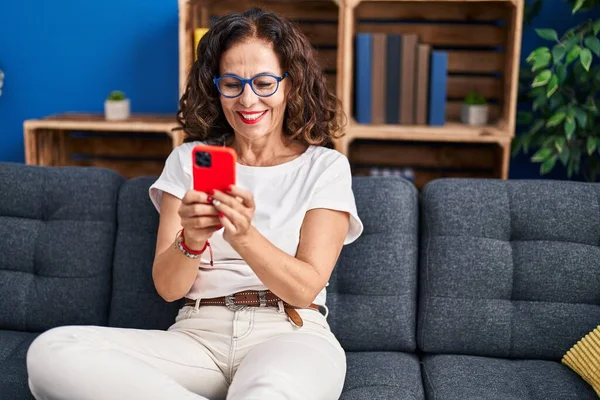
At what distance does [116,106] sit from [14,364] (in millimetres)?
1281

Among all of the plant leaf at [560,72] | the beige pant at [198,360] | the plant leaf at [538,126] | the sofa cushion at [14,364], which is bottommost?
the sofa cushion at [14,364]

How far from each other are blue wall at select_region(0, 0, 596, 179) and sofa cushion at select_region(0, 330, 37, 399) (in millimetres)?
1348

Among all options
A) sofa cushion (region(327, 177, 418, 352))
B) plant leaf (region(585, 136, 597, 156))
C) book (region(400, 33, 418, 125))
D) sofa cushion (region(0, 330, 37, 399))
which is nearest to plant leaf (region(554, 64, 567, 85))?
plant leaf (region(585, 136, 597, 156))

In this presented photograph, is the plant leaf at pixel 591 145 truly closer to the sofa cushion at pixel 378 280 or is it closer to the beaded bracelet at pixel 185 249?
the sofa cushion at pixel 378 280

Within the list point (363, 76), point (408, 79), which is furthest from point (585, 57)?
point (363, 76)

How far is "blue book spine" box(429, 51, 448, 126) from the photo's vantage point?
93.9 inches

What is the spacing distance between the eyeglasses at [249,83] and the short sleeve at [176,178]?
18 centimetres

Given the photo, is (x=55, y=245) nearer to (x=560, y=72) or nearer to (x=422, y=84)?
(x=422, y=84)

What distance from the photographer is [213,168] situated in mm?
1161

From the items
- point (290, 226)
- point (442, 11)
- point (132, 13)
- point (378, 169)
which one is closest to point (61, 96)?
point (132, 13)

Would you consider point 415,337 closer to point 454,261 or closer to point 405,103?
point 454,261

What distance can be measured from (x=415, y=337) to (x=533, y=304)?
28cm

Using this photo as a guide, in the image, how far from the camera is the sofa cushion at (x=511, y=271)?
5.28 feet

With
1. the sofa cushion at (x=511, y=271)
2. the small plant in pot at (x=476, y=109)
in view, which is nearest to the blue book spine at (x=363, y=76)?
the small plant in pot at (x=476, y=109)
